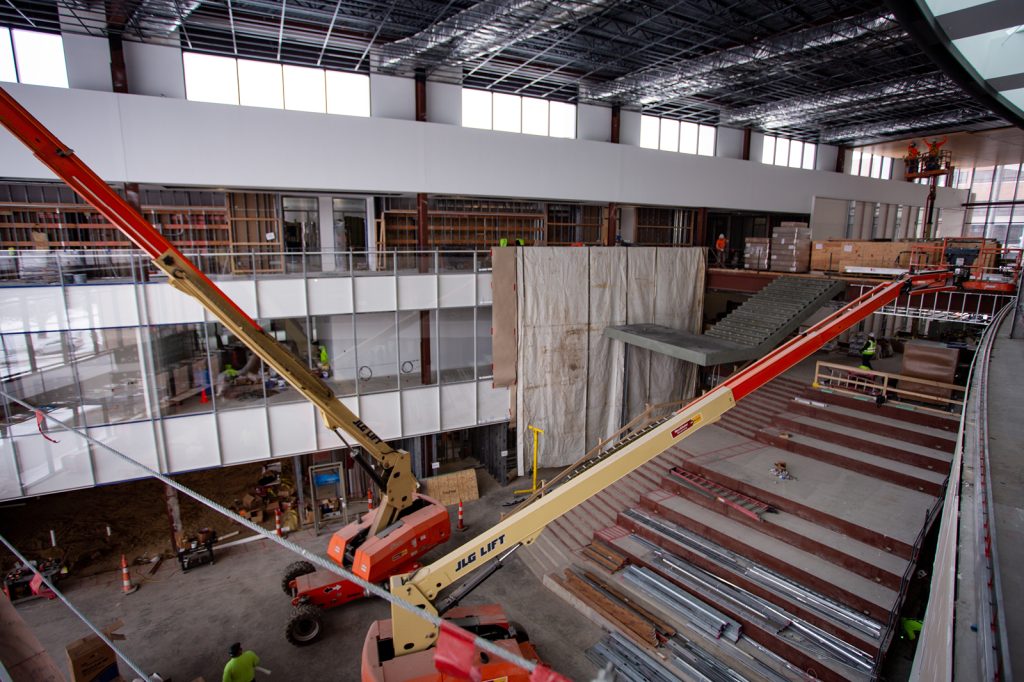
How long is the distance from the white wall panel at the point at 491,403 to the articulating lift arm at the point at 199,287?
4933mm

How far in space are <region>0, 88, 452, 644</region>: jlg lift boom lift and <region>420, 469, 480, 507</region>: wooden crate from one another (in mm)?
3571

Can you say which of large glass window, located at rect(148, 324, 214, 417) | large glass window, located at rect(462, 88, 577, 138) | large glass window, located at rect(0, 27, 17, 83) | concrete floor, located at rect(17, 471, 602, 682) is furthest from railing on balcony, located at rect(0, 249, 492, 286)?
concrete floor, located at rect(17, 471, 602, 682)

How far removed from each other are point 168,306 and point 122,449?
144 inches

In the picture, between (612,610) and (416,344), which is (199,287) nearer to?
(416,344)

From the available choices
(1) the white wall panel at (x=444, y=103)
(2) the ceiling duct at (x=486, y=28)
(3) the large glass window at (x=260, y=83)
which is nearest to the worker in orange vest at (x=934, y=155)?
(2) the ceiling duct at (x=486, y=28)

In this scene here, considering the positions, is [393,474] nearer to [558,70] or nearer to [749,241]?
[558,70]

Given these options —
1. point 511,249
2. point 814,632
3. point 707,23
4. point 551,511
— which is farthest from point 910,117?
point 551,511

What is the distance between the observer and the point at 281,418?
13.6 m

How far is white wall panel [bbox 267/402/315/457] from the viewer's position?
13.6 meters

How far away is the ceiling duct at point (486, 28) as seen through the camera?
12.3 meters

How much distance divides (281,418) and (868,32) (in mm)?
19911

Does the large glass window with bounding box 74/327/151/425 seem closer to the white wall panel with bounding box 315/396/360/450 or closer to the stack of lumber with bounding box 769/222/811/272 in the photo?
the white wall panel with bounding box 315/396/360/450

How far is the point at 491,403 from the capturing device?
1661 centimetres

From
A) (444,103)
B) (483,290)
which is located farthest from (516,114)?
(483,290)
